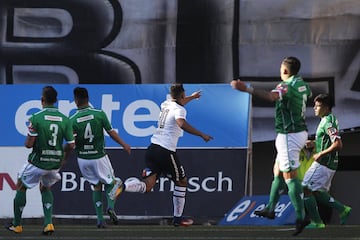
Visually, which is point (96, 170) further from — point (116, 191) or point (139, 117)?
point (139, 117)

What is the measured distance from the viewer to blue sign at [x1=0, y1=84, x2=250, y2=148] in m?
16.5

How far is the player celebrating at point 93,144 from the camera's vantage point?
13.7 metres

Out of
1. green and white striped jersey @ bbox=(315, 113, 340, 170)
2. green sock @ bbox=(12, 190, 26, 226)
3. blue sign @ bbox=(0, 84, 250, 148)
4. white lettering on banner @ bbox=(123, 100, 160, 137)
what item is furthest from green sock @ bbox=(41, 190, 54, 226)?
white lettering on banner @ bbox=(123, 100, 160, 137)

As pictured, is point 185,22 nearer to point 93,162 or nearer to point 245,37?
point 245,37

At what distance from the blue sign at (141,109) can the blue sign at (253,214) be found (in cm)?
85

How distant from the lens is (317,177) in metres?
13.5

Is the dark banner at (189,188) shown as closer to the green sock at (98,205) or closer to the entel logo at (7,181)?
the entel logo at (7,181)

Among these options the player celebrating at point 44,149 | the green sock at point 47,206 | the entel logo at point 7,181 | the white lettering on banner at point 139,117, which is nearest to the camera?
the green sock at point 47,206

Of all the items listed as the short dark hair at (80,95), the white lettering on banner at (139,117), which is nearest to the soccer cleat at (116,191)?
the short dark hair at (80,95)

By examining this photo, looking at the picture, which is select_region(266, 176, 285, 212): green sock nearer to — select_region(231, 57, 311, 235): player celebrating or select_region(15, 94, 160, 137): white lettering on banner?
select_region(231, 57, 311, 235): player celebrating

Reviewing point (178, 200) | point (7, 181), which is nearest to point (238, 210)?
point (178, 200)

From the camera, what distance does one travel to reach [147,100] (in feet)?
54.7

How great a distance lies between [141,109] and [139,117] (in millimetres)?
122

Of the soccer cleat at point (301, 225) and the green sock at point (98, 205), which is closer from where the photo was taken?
the soccer cleat at point (301, 225)
